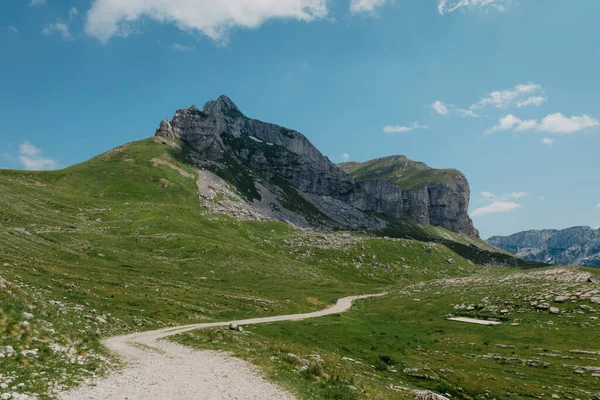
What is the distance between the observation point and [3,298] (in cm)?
2855

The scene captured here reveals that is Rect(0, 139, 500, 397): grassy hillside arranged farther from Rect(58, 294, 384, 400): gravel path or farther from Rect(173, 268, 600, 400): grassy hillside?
Rect(173, 268, 600, 400): grassy hillside

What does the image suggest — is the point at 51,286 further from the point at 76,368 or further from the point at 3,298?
the point at 76,368

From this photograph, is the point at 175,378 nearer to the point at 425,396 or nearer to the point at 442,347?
the point at 425,396

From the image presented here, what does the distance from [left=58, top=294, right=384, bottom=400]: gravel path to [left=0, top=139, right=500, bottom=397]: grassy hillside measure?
5.15 ft

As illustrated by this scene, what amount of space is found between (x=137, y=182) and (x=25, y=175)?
175 feet

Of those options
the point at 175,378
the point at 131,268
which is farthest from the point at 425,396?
the point at 131,268

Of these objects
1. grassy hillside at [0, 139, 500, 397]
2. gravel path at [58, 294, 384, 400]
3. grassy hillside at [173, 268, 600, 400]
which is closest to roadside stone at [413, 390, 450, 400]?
grassy hillside at [173, 268, 600, 400]

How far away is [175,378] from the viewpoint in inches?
852

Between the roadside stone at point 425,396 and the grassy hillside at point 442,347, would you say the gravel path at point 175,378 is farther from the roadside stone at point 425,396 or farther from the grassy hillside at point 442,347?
the roadside stone at point 425,396

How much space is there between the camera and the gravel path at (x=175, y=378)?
18.4 meters

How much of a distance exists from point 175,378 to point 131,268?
76.6 m

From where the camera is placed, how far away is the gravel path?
18438 mm

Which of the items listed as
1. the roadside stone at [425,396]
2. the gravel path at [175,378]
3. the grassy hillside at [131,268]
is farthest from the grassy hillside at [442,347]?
the grassy hillside at [131,268]

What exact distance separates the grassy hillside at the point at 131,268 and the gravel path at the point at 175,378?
1.57 meters
